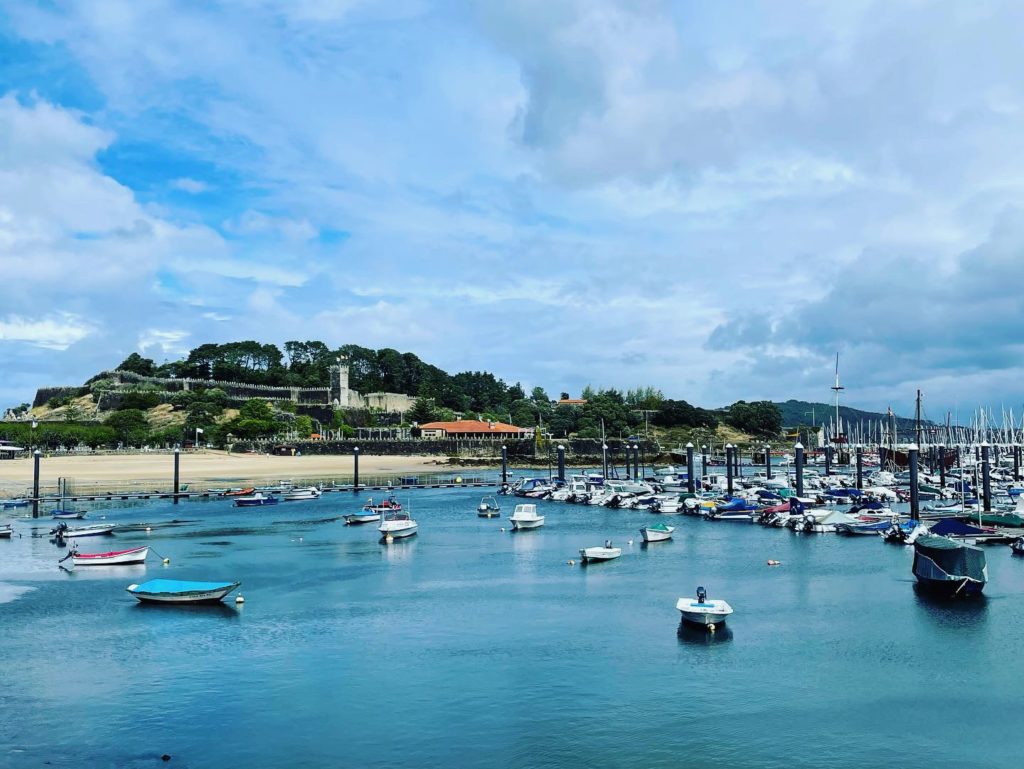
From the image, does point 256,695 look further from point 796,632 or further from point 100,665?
point 796,632

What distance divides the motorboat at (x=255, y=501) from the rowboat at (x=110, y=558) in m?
29.2

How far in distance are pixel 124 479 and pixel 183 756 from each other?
8126cm

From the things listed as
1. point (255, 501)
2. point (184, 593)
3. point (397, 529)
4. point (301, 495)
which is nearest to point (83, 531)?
point (397, 529)

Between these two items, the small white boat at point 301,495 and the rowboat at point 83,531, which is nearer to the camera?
the rowboat at point 83,531

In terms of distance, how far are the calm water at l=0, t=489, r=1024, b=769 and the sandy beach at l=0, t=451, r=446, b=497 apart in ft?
160

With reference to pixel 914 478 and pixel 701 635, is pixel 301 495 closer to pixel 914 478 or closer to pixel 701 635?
pixel 914 478

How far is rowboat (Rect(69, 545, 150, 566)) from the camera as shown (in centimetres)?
4309

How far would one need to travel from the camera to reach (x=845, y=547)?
161 feet

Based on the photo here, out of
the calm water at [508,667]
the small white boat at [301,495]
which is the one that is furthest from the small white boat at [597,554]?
the small white boat at [301,495]

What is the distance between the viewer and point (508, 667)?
2619cm

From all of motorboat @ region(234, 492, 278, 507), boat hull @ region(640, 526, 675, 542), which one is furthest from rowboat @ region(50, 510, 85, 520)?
boat hull @ region(640, 526, 675, 542)

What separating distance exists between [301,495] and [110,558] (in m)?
37.6

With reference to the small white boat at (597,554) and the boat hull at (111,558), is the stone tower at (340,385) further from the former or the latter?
the small white boat at (597,554)

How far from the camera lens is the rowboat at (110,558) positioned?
4309 centimetres
